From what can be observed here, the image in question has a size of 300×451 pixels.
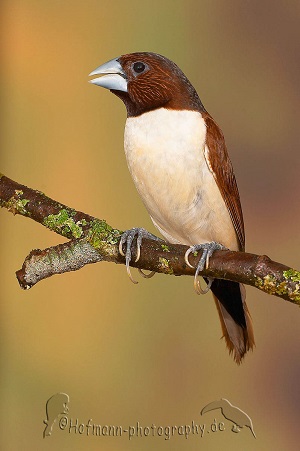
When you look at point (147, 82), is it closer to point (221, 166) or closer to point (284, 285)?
point (221, 166)

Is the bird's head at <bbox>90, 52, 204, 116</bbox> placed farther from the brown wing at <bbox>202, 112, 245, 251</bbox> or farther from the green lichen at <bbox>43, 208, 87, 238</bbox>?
the green lichen at <bbox>43, 208, 87, 238</bbox>

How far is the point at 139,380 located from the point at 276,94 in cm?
86

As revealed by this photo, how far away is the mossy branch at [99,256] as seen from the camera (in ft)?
4.09

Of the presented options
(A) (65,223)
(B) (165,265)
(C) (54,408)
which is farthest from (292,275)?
(C) (54,408)

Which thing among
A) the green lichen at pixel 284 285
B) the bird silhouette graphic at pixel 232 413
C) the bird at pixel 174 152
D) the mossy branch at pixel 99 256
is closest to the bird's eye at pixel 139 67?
the bird at pixel 174 152

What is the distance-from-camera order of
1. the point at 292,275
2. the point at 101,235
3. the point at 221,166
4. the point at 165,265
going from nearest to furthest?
the point at 292,275, the point at 165,265, the point at 101,235, the point at 221,166

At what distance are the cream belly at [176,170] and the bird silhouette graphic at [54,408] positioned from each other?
674mm

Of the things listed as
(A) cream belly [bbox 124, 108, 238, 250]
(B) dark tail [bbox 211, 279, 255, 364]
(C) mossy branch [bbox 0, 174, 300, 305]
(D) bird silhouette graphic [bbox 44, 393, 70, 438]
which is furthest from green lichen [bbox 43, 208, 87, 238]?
(D) bird silhouette graphic [bbox 44, 393, 70, 438]

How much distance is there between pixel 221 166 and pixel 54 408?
2.86ft

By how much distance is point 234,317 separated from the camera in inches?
68.3

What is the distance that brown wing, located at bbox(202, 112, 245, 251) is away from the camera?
1.56 meters

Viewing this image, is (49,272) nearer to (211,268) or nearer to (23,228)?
(211,268)

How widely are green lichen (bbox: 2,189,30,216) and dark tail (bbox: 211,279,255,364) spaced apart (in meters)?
0.47

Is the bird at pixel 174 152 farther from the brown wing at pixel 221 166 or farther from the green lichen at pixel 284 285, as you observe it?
the green lichen at pixel 284 285
